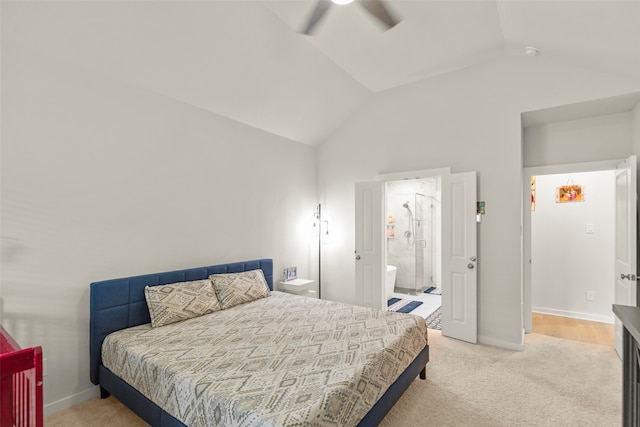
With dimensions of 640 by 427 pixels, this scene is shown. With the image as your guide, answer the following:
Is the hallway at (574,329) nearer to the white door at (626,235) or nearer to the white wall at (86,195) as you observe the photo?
the white door at (626,235)

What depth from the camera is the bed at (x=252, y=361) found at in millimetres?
1635

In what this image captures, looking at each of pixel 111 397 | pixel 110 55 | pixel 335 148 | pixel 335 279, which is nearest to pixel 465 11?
pixel 335 148

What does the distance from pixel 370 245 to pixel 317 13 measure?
123 inches

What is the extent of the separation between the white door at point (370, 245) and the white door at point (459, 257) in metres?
0.88

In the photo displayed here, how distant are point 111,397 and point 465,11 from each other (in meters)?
4.55

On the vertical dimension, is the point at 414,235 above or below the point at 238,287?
above

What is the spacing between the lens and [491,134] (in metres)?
3.73

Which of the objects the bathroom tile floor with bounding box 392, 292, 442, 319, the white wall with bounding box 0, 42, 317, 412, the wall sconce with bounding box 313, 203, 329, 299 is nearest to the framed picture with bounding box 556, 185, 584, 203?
the bathroom tile floor with bounding box 392, 292, 442, 319

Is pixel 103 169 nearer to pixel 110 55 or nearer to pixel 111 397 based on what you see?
pixel 110 55

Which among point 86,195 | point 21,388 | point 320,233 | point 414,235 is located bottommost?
point 21,388

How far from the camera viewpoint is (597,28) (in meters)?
2.38

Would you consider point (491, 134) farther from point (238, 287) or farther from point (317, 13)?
point (238, 287)

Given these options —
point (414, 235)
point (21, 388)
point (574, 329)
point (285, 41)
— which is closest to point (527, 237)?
point (574, 329)

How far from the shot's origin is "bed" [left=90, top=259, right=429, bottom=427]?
1.63m
